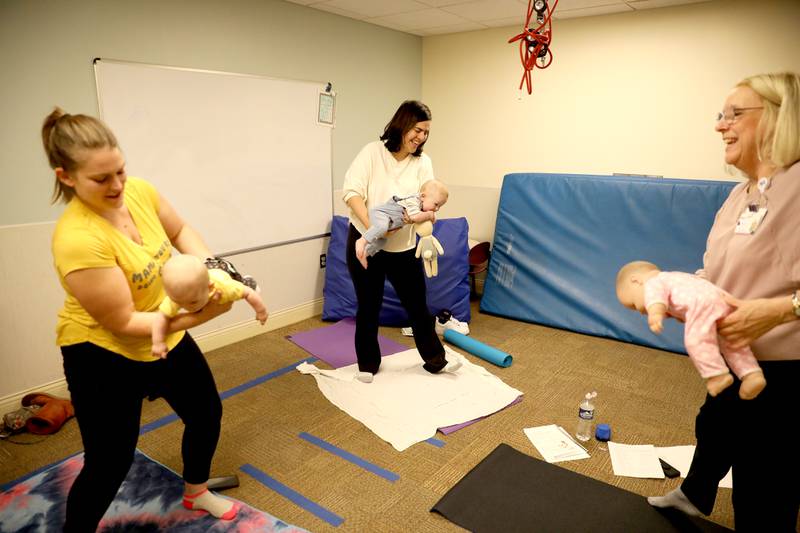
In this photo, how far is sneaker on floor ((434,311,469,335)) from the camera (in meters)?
3.67

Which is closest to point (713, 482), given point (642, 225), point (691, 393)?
point (691, 393)

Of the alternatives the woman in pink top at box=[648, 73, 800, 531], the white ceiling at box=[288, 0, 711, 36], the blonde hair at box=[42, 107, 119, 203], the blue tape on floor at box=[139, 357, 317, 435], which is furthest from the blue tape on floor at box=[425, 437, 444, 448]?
the white ceiling at box=[288, 0, 711, 36]

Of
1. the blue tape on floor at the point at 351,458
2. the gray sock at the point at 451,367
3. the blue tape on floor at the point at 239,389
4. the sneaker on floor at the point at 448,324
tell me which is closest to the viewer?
the blue tape on floor at the point at 351,458

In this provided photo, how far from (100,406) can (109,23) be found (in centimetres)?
211

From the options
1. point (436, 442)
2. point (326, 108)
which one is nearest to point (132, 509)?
point (436, 442)

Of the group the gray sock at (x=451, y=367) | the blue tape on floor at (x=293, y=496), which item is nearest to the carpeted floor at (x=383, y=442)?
the blue tape on floor at (x=293, y=496)

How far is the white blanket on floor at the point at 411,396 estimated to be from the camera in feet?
8.31

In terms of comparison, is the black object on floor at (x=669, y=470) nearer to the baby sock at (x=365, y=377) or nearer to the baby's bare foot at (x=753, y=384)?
the baby's bare foot at (x=753, y=384)

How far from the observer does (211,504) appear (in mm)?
1898

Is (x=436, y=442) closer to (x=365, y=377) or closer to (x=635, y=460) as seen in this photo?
(x=365, y=377)

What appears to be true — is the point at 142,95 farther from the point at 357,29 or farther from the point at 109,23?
the point at 357,29

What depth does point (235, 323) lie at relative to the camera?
3.54 metres

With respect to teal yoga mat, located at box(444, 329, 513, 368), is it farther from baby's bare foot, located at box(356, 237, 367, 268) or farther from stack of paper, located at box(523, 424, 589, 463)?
baby's bare foot, located at box(356, 237, 367, 268)

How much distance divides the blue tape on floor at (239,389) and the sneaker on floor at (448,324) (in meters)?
0.91
